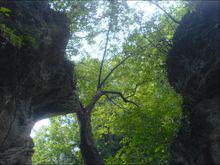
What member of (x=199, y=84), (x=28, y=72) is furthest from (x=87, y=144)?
(x=199, y=84)

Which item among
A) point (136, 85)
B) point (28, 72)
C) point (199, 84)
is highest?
point (136, 85)

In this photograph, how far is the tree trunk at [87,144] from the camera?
13484 mm

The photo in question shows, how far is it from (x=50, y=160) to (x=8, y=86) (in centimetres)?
1860

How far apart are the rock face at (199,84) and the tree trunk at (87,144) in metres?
5.47

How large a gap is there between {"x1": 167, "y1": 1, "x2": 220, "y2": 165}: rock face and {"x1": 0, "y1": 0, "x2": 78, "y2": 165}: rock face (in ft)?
16.8

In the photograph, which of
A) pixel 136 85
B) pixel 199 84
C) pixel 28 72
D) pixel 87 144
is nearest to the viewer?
pixel 199 84

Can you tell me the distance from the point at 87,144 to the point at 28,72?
514cm

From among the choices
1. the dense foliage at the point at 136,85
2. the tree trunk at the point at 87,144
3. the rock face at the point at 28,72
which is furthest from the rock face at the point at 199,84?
the tree trunk at the point at 87,144

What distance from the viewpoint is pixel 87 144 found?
1384 cm

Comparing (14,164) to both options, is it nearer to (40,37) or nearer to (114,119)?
(40,37)

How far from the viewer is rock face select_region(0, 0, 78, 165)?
9812 mm

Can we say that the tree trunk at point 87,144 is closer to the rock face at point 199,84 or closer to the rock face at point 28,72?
the rock face at point 28,72

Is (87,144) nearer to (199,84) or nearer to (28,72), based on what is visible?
(28,72)

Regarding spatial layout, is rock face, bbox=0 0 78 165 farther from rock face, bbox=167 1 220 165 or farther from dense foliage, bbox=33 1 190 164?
rock face, bbox=167 1 220 165
